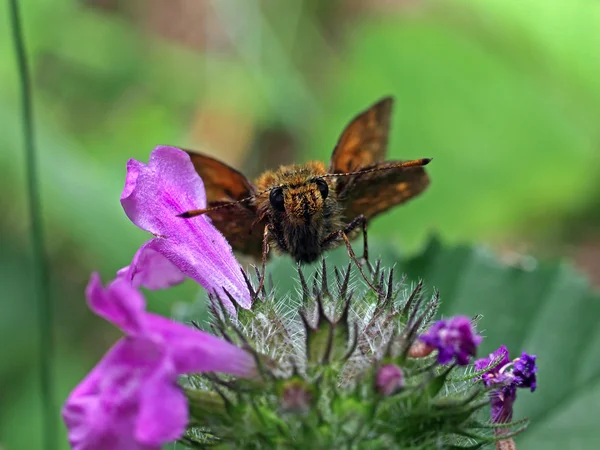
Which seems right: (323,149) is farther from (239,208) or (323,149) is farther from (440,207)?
(239,208)

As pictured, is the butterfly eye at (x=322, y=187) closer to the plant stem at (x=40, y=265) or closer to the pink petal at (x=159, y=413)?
the pink petal at (x=159, y=413)

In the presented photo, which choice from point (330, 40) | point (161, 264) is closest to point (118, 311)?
point (161, 264)

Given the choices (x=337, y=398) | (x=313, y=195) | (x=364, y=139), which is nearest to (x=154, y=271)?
(x=313, y=195)

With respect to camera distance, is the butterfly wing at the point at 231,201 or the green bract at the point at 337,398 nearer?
the green bract at the point at 337,398

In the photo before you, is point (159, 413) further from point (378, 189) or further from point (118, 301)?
point (378, 189)

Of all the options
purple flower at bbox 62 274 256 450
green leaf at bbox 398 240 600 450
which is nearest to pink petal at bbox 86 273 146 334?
purple flower at bbox 62 274 256 450

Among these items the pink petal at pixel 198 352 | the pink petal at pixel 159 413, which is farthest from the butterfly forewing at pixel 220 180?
the pink petal at pixel 159 413

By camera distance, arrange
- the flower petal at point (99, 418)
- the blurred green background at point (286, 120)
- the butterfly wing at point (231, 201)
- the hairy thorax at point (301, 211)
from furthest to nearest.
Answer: the blurred green background at point (286, 120) < the butterfly wing at point (231, 201) < the hairy thorax at point (301, 211) < the flower petal at point (99, 418)
